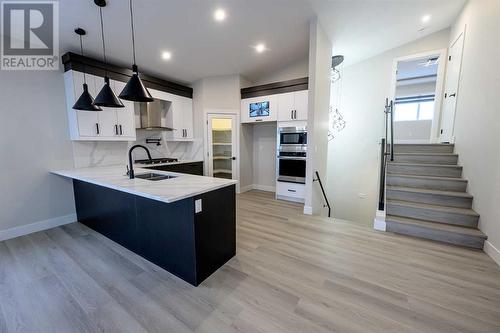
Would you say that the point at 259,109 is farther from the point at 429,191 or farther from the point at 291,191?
the point at 429,191

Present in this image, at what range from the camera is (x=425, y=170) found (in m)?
3.44

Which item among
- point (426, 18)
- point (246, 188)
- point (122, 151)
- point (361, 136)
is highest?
point (426, 18)

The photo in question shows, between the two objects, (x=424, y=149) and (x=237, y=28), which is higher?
(x=237, y=28)

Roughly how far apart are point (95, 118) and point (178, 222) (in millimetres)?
2823

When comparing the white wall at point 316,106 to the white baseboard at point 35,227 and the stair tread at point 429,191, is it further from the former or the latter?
the white baseboard at point 35,227

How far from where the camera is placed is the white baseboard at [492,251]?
2141mm

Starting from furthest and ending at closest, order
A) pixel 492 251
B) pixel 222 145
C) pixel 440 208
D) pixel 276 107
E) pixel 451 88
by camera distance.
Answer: pixel 222 145, pixel 276 107, pixel 451 88, pixel 440 208, pixel 492 251

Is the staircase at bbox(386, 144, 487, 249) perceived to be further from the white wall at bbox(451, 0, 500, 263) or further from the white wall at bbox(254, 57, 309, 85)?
the white wall at bbox(254, 57, 309, 85)

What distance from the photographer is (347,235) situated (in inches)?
109

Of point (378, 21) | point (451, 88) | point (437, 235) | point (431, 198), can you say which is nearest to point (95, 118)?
point (378, 21)

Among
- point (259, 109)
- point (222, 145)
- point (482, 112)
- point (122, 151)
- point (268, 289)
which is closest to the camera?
point (268, 289)

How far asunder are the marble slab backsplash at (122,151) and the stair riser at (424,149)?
4.51 metres

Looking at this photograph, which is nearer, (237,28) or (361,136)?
(237,28)

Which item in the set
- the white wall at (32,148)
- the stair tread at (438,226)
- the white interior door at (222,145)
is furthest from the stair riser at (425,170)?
the white wall at (32,148)
